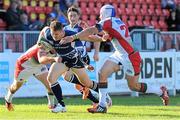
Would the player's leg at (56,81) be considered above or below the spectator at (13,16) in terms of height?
below

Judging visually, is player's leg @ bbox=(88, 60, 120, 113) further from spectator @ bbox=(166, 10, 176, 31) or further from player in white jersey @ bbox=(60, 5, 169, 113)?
spectator @ bbox=(166, 10, 176, 31)

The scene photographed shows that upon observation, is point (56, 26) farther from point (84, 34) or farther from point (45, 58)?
point (45, 58)

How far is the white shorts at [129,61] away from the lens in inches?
565

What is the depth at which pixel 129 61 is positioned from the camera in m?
14.4

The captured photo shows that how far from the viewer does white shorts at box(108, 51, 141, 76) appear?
1436 centimetres

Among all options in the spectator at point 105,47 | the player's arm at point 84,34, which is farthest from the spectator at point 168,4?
the player's arm at point 84,34

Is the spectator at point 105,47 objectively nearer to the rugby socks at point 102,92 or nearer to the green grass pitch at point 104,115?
the green grass pitch at point 104,115

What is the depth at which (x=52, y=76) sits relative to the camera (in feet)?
45.8

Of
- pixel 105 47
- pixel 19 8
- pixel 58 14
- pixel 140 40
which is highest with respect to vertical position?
pixel 19 8

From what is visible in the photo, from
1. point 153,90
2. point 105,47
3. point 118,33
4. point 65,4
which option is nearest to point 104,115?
point 118,33

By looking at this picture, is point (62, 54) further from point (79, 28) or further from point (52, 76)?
point (79, 28)

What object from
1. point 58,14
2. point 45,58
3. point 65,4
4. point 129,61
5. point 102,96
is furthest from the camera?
point 65,4

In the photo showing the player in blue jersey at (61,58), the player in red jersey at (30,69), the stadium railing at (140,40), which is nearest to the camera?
the player in blue jersey at (61,58)

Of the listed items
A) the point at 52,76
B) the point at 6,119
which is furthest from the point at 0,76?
the point at 6,119
